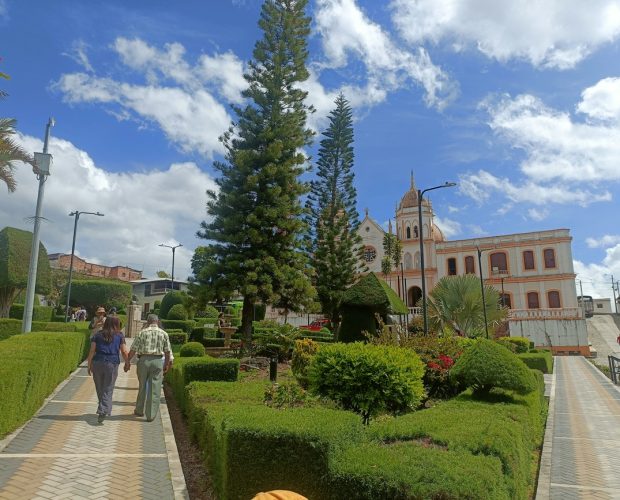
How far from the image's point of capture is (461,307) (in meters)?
29.1

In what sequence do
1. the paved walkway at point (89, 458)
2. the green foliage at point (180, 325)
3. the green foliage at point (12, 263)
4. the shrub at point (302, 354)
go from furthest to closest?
the green foliage at point (180, 325), the green foliage at point (12, 263), the shrub at point (302, 354), the paved walkway at point (89, 458)

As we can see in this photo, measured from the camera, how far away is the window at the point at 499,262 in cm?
4591

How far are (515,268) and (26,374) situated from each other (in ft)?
151

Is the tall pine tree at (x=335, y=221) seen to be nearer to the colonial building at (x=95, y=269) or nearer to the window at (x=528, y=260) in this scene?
the window at (x=528, y=260)

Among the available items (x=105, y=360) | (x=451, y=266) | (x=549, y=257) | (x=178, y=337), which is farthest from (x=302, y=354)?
(x=549, y=257)

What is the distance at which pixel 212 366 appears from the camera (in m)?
8.41

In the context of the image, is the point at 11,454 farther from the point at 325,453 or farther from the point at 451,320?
the point at 451,320

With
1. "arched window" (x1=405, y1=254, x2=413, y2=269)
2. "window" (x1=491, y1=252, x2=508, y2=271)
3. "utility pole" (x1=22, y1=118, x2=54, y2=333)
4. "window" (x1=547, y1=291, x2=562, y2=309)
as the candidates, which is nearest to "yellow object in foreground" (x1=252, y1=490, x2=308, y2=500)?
"utility pole" (x1=22, y1=118, x2=54, y2=333)

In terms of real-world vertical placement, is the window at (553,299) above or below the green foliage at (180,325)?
above

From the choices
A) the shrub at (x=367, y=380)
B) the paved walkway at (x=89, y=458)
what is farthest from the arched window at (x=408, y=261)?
the paved walkway at (x=89, y=458)

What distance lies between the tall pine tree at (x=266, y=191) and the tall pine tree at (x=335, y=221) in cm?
777

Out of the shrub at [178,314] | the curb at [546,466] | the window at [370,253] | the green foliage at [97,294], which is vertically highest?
the window at [370,253]

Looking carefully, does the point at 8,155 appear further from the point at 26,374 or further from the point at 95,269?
the point at 95,269

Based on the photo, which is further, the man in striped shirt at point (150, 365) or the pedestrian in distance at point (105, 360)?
the man in striped shirt at point (150, 365)
